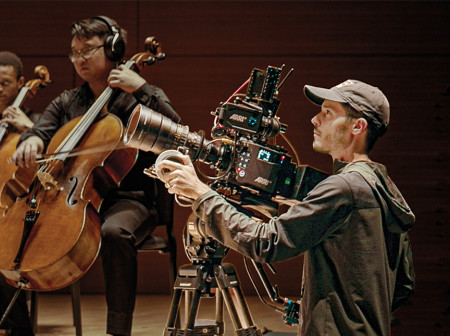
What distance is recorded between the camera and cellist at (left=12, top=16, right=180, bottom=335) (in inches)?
97.7

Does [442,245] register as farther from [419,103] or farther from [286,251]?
[286,251]

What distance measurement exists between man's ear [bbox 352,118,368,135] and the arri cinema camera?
0.30 metres

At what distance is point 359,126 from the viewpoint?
64.0 inches

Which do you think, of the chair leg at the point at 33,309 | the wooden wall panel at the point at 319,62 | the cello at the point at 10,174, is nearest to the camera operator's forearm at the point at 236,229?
the cello at the point at 10,174

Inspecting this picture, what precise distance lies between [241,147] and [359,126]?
0.38 m

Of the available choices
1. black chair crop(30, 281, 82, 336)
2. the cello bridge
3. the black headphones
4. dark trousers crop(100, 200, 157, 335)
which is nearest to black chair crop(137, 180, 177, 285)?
dark trousers crop(100, 200, 157, 335)

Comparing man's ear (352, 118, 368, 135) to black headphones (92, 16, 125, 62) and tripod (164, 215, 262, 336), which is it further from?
black headphones (92, 16, 125, 62)

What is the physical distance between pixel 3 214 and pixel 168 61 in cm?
166

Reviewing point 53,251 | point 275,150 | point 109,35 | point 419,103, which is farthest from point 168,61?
point 275,150

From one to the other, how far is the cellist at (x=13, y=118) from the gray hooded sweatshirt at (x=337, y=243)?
1545mm

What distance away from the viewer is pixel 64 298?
391 cm

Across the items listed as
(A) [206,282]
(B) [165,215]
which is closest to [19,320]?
(B) [165,215]

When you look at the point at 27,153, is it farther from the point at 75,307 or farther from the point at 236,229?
the point at 236,229

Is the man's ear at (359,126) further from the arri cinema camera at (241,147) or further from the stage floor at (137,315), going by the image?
the stage floor at (137,315)
